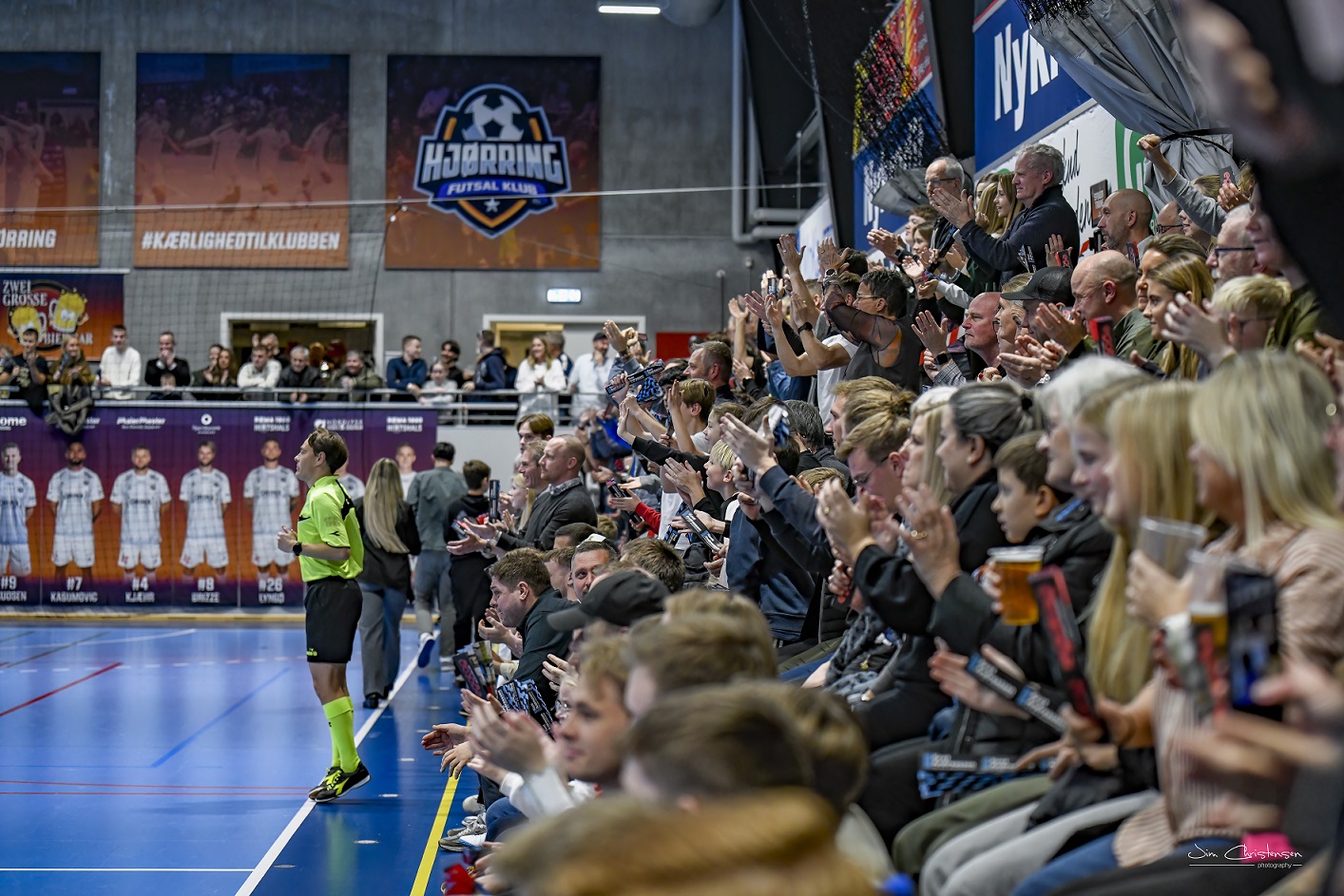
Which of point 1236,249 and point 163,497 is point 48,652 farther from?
point 1236,249

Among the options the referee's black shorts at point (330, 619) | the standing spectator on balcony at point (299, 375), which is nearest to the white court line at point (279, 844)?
the referee's black shorts at point (330, 619)

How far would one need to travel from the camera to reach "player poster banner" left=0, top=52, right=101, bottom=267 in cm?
2020

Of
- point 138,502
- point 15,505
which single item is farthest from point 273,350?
point 15,505

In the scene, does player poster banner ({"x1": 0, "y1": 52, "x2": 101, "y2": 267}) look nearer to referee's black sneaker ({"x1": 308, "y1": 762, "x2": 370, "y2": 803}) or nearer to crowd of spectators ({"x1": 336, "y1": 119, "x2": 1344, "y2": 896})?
referee's black sneaker ({"x1": 308, "y1": 762, "x2": 370, "y2": 803})

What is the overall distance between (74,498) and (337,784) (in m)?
9.40

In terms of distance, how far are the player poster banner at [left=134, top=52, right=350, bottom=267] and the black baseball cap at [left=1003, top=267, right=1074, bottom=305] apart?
16.5m

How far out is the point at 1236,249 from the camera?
3855mm

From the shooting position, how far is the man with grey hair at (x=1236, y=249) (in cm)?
381

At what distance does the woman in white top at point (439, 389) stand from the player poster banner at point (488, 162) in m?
4.55

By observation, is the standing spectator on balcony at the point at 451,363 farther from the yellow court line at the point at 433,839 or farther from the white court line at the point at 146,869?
the white court line at the point at 146,869

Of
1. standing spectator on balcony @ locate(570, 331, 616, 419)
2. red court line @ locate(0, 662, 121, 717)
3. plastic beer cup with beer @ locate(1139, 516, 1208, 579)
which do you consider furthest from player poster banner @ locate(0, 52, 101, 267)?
plastic beer cup with beer @ locate(1139, 516, 1208, 579)

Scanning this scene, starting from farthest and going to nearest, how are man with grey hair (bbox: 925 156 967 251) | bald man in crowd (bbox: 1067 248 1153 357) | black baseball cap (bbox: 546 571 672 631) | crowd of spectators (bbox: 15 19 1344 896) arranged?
1. man with grey hair (bbox: 925 156 967 251)
2. bald man in crowd (bbox: 1067 248 1153 357)
3. black baseball cap (bbox: 546 571 672 631)
4. crowd of spectators (bbox: 15 19 1344 896)

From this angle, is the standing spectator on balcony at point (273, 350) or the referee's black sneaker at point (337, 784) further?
the standing spectator on balcony at point (273, 350)

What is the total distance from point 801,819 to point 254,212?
66.5ft
